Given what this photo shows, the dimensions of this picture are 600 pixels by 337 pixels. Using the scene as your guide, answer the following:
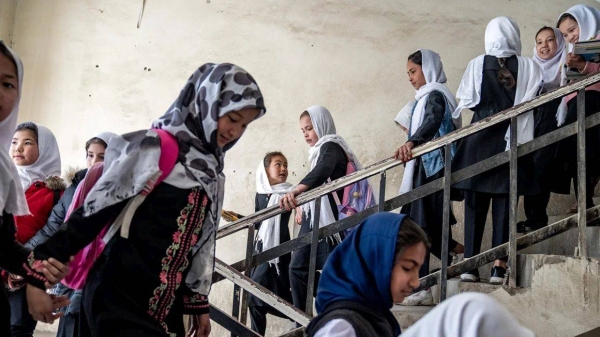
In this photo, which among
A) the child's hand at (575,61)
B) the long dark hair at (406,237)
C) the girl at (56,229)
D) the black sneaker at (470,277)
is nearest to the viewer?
the long dark hair at (406,237)

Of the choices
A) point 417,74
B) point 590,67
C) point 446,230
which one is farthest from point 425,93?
point 446,230

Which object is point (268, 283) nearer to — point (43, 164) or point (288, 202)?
point (288, 202)

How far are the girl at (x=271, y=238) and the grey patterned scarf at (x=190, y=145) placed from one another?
1.90 metres

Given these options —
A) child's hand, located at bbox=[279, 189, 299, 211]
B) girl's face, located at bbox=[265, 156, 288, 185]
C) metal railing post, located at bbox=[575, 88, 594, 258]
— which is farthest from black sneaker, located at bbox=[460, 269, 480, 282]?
girl's face, located at bbox=[265, 156, 288, 185]

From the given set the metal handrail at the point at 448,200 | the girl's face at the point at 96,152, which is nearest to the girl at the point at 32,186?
the girl's face at the point at 96,152

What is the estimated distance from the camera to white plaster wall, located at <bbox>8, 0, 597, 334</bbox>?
6703 mm

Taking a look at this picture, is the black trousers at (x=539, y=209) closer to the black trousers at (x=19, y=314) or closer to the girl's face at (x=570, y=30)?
the girl's face at (x=570, y=30)

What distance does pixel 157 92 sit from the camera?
7.27 meters

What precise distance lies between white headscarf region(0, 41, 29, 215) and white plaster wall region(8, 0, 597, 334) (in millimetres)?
4474

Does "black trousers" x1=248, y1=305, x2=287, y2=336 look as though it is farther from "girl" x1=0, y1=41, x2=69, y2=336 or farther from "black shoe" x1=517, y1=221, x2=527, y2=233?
"girl" x1=0, y1=41, x2=69, y2=336

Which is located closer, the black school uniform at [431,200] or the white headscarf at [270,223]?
the black school uniform at [431,200]

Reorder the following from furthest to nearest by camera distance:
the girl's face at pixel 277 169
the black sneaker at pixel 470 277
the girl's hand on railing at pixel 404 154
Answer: the girl's face at pixel 277 169, the black sneaker at pixel 470 277, the girl's hand on railing at pixel 404 154

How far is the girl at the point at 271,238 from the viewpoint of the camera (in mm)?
5137

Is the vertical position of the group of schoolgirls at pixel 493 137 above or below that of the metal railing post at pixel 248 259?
above
